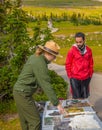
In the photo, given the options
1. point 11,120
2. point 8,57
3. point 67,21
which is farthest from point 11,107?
point 67,21

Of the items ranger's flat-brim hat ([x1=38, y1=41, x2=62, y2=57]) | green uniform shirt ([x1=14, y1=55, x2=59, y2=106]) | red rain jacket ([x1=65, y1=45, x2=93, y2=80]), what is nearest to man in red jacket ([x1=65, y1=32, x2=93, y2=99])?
red rain jacket ([x1=65, y1=45, x2=93, y2=80])

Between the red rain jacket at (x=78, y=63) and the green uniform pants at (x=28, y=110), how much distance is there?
95.8 inches

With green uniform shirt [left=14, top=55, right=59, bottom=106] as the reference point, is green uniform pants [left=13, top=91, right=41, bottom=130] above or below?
below

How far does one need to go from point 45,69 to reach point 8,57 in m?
4.70

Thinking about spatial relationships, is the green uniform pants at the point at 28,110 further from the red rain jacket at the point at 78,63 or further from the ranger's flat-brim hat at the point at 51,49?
the red rain jacket at the point at 78,63

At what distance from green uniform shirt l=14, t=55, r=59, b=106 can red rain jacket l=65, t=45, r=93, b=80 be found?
247 cm

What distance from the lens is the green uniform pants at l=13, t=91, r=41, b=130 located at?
710cm

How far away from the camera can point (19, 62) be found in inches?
422

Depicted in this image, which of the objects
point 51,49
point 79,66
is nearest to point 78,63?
point 79,66

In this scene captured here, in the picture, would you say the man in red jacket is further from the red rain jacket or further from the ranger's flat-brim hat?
the ranger's flat-brim hat

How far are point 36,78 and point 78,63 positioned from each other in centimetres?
279

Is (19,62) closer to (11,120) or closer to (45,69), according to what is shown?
(11,120)

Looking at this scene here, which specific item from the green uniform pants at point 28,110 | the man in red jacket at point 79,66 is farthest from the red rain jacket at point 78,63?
the green uniform pants at point 28,110

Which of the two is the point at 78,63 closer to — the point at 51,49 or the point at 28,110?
the point at 28,110
